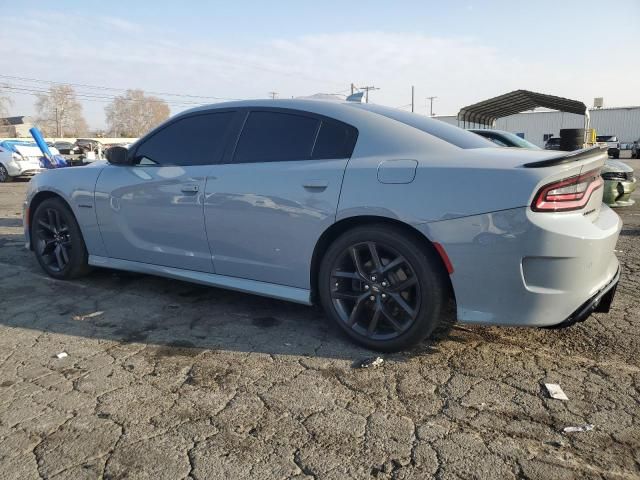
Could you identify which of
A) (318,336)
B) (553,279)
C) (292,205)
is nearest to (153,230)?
(292,205)

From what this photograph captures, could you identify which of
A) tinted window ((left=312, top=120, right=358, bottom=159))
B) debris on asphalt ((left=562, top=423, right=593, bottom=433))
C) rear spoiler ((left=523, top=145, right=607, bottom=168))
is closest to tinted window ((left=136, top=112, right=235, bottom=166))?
tinted window ((left=312, top=120, right=358, bottom=159))

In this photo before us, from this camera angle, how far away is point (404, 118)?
3.31 metres

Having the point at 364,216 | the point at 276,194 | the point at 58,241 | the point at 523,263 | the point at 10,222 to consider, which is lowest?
the point at 10,222

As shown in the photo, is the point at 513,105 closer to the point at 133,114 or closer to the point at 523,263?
the point at 523,263

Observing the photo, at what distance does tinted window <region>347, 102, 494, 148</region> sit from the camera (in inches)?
122

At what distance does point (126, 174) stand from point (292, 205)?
167 cm

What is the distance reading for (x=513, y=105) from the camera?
1880 cm

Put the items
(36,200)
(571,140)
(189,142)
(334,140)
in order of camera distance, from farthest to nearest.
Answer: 1. (571,140)
2. (36,200)
3. (189,142)
4. (334,140)

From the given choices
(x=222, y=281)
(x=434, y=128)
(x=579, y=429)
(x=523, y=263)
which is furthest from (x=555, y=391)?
(x=222, y=281)

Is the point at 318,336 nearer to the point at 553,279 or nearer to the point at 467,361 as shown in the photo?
the point at 467,361

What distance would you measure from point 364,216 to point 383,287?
0.43 metres

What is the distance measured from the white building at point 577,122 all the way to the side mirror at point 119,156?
42.2 meters

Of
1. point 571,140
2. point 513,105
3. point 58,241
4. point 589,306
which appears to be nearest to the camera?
point 589,306

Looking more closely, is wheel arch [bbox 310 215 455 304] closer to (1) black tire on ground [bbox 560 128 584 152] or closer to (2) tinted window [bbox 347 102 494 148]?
(2) tinted window [bbox 347 102 494 148]
